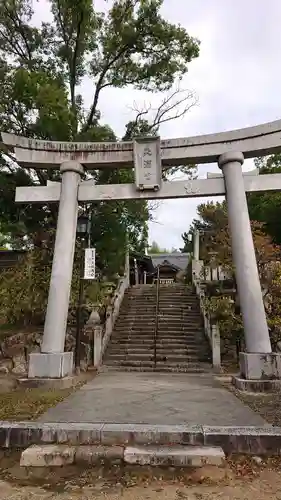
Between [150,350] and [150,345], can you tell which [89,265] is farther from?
[150,345]

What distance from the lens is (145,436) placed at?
422 cm

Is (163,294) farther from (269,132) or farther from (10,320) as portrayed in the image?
(269,132)

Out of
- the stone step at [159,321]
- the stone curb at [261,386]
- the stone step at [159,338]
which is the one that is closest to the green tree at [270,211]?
the stone step at [159,321]

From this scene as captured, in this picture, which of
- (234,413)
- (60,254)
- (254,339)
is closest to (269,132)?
(254,339)

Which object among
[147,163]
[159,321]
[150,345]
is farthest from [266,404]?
[159,321]

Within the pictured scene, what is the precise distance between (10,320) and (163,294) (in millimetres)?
7561

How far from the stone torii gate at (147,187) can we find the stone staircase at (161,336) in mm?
3373

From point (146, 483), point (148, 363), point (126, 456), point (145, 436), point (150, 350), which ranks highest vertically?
point (150, 350)

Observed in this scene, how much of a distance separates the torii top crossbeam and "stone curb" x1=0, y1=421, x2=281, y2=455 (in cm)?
690

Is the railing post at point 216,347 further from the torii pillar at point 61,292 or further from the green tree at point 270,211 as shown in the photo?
the green tree at point 270,211

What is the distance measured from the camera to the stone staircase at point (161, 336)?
11.2 m

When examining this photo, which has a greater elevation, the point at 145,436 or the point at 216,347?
the point at 216,347

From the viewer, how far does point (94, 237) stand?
48.9 ft

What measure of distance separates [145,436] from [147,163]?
6.92m
